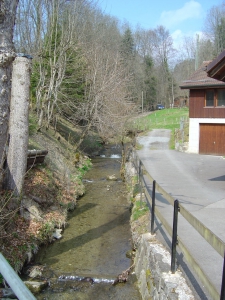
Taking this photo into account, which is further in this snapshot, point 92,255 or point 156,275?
point 92,255

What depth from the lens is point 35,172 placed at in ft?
37.6

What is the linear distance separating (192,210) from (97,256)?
285 cm

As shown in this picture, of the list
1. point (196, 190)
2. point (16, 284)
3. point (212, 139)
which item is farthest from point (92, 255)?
point (212, 139)

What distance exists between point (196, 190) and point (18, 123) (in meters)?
6.94

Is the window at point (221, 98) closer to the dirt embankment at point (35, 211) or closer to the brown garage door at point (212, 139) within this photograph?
the brown garage door at point (212, 139)

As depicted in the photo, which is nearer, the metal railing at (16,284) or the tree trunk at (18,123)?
the metal railing at (16,284)

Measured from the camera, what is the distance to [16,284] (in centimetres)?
174

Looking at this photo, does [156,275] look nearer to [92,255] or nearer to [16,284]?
[92,255]

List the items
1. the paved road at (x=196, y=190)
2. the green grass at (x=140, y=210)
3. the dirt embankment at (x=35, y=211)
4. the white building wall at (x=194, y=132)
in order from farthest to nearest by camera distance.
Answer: the white building wall at (x=194, y=132), the green grass at (x=140, y=210), the dirt embankment at (x=35, y=211), the paved road at (x=196, y=190)

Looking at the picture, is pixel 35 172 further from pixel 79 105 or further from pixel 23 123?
pixel 79 105

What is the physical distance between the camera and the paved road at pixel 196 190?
571 cm

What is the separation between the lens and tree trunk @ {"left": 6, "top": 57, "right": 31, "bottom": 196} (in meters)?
8.16

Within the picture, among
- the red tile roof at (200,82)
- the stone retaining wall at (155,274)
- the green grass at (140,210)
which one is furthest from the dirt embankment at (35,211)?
the red tile roof at (200,82)

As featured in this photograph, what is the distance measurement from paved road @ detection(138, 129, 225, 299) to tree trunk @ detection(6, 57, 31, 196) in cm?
383
